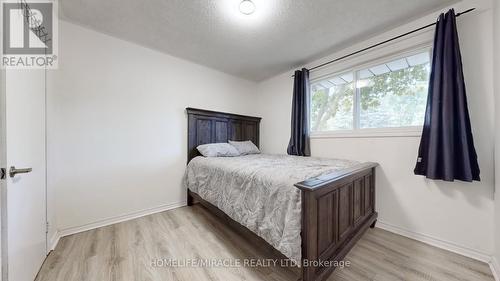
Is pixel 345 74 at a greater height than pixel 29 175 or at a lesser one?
greater

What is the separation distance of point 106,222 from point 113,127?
45.4 inches

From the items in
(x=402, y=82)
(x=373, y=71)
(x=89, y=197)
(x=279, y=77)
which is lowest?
(x=89, y=197)

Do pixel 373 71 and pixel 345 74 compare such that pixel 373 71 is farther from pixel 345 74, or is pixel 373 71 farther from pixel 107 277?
pixel 107 277

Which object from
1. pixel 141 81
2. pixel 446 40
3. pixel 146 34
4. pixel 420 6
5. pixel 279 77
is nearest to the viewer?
pixel 446 40

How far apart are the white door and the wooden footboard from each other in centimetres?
159

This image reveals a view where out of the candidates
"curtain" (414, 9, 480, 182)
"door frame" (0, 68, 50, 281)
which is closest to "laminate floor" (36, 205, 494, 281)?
"door frame" (0, 68, 50, 281)

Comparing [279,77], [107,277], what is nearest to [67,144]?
[107,277]

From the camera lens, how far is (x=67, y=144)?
1.92 m

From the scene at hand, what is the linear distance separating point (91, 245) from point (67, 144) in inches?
42.9

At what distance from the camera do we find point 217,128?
325 cm

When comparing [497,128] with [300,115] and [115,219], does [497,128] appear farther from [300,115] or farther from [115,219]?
[115,219]

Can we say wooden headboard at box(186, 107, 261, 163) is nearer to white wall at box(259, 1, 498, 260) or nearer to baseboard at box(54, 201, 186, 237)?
baseboard at box(54, 201, 186, 237)

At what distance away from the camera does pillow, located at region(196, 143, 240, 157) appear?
280 centimetres

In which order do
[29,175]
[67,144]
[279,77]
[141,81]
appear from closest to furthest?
[29,175] < [67,144] < [141,81] < [279,77]
